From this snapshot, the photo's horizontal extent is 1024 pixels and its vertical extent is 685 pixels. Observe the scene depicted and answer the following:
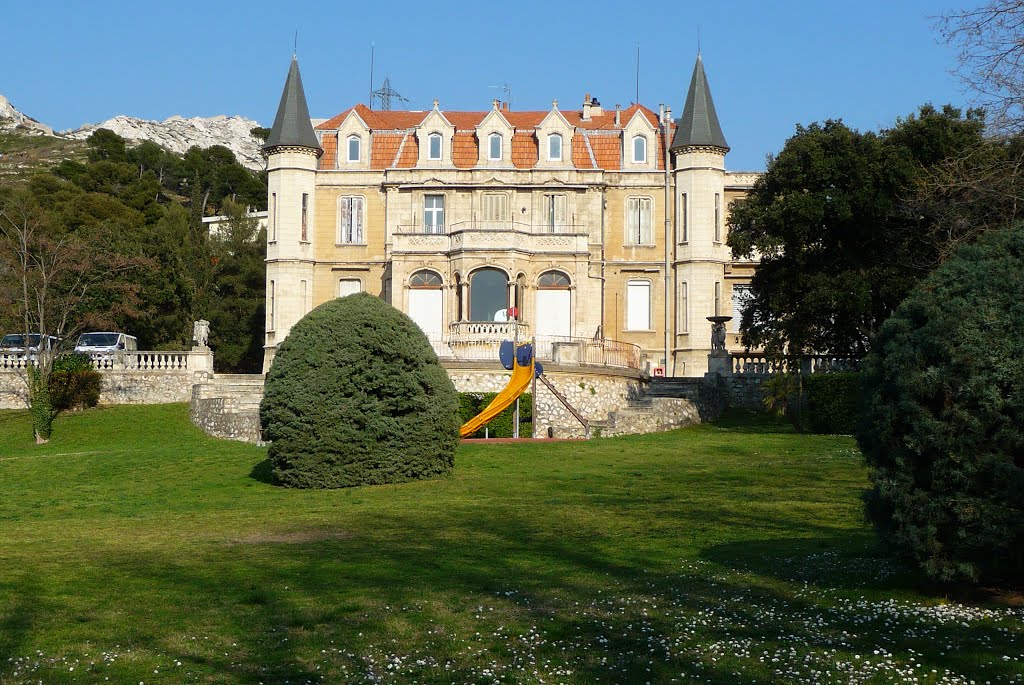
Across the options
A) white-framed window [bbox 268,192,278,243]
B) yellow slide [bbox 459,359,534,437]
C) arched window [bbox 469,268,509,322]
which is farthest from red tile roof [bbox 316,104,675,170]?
yellow slide [bbox 459,359,534,437]

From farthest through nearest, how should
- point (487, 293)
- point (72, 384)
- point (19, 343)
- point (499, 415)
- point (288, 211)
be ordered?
point (288, 211) → point (487, 293) → point (19, 343) → point (72, 384) → point (499, 415)

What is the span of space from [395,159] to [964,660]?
48.5 m

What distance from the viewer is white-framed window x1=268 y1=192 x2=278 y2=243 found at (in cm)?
5491

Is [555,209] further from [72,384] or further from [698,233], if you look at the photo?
[72,384]

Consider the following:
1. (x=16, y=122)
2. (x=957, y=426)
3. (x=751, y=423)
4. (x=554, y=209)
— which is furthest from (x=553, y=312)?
(x=16, y=122)

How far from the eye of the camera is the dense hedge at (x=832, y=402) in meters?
34.5

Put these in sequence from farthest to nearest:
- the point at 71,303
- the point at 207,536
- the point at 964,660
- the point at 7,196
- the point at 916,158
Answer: the point at 7,196, the point at 71,303, the point at 916,158, the point at 207,536, the point at 964,660

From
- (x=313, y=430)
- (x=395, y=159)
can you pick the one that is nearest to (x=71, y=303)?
(x=395, y=159)

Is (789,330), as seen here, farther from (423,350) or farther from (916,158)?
(423,350)

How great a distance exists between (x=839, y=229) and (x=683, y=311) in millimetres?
14887

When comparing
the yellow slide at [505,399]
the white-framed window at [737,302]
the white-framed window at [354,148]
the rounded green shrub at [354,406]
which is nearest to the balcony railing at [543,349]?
the yellow slide at [505,399]

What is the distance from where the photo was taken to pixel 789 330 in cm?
3856

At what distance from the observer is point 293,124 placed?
54.9 meters

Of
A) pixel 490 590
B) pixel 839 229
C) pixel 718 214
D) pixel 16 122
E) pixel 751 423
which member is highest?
pixel 16 122
